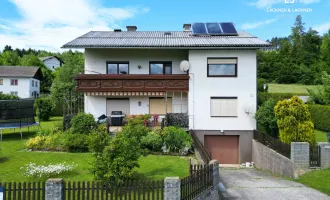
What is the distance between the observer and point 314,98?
1153 inches

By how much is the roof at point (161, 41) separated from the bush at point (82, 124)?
5.69 metres

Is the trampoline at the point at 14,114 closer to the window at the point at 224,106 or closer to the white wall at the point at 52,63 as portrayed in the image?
the window at the point at 224,106

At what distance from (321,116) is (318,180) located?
15012 millimetres

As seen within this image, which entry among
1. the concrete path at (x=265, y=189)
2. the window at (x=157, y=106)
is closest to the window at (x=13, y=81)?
the window at (x=157, y=106)

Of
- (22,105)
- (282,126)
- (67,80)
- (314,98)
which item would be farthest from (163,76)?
(67,80)

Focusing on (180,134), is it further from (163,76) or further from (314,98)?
(314,98)

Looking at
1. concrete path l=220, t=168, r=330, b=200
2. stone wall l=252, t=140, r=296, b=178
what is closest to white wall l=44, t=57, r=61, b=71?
stone wall l=252, t=140, r=296, b=178

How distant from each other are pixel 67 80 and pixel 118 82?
31.3 metres

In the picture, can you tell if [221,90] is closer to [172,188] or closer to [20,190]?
[172,188]

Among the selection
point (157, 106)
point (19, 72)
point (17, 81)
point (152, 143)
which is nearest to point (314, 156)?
point (152, 143)

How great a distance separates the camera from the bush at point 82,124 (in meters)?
17.4

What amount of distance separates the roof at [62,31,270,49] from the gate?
844cm

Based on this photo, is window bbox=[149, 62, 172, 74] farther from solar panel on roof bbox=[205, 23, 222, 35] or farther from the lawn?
the lawn

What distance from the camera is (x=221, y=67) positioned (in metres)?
20.4
